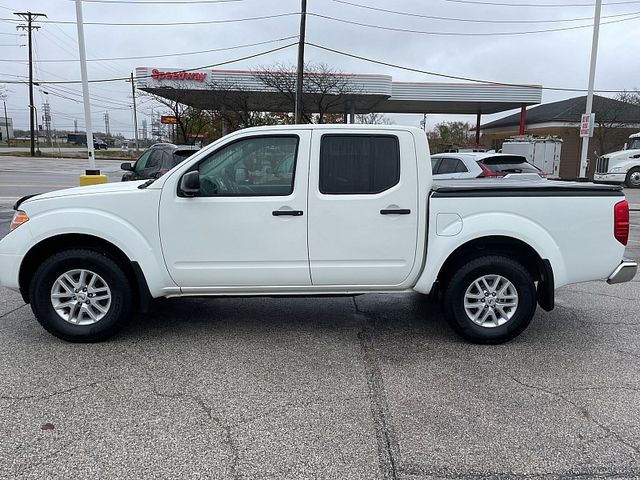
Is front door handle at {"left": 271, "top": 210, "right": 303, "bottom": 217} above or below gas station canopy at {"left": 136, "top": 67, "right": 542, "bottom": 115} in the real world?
below

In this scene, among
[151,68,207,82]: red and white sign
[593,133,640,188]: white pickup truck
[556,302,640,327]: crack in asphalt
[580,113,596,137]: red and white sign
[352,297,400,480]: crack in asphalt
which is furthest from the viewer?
[151,68,207,82]: red and white sign

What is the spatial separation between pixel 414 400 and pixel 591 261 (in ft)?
7.38

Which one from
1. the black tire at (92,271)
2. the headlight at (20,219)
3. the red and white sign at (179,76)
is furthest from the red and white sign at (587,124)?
the headlight at (20,219)

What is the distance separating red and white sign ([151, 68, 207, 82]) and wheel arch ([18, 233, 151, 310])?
25898 mm

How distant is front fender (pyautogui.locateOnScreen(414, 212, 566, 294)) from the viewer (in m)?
4.35

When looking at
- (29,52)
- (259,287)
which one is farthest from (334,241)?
(29,52)

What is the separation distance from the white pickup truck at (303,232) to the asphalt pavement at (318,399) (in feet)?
1.59

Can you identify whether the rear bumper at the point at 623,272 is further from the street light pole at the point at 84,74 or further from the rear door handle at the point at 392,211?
the street light pole at the point at 84,74

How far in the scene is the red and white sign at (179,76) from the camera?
28.3 m

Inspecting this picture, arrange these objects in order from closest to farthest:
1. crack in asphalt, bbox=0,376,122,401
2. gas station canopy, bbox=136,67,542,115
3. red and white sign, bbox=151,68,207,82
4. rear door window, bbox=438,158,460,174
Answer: crack in asphalt, bbox=0,376,122,401
rear door window, bbox=438,158,460,174
gas station canopy, bbox=136,67,542,115
red and white sign, bbox=151,68,207,82

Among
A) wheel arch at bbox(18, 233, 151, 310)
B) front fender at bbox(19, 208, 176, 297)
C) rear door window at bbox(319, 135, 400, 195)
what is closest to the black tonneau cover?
rear door window at bbox(319, 135, 400, 195)

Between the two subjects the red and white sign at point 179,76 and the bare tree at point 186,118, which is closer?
the red and white sign at point 179,76

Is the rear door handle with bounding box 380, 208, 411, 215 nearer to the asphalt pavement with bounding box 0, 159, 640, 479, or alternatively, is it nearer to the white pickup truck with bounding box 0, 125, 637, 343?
the white pickup truck with bounding box 0, 125, 637, 343

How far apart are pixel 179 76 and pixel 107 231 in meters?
26.7
